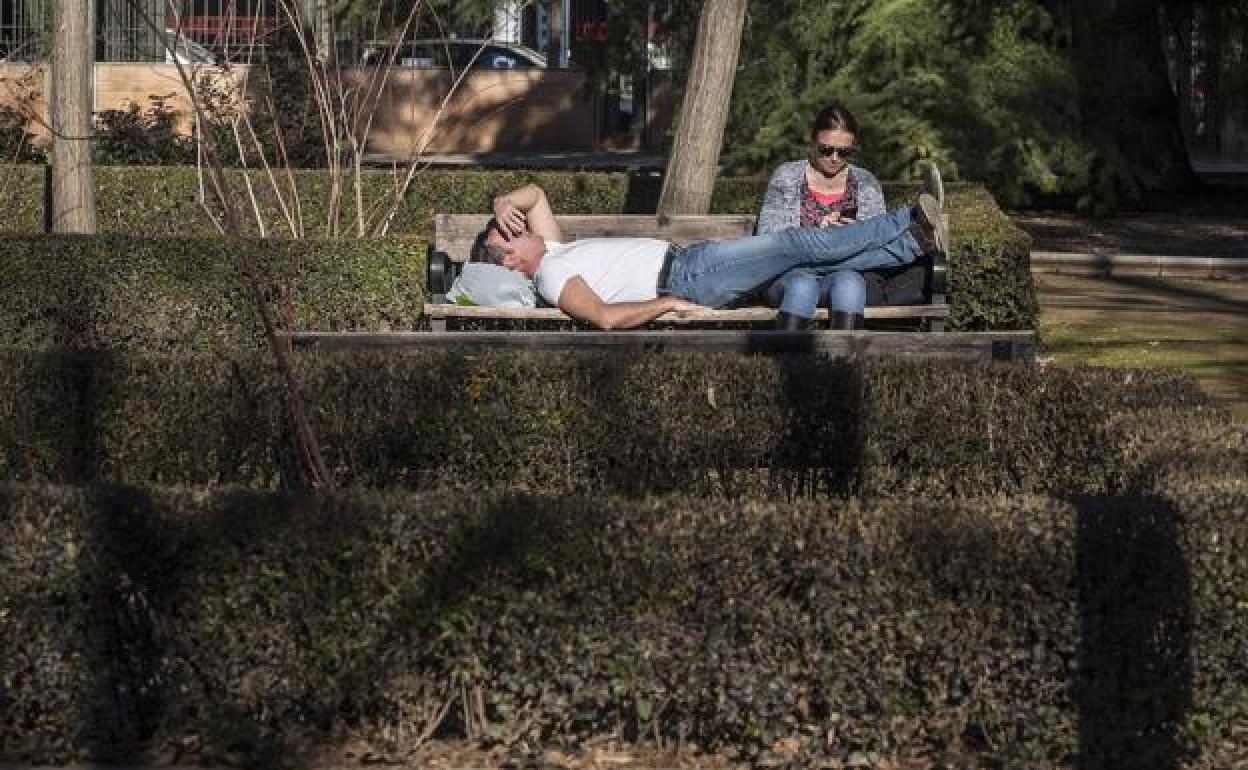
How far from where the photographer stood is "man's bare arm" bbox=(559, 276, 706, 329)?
30.4 feet

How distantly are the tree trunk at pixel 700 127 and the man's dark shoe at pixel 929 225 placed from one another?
3.31 meters

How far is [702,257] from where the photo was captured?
9.77 m

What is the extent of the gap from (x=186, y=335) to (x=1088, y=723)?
6365 mm

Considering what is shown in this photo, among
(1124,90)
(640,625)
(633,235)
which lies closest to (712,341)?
(633,235)

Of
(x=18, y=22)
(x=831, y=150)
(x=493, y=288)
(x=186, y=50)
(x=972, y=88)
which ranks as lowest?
(x=493, y=288)

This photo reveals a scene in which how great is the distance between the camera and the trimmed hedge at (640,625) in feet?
17.0

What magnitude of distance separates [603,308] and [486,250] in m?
1.04

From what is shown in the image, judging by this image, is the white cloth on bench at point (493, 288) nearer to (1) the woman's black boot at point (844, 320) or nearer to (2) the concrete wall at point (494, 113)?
(1) the woman's black boot at point (844, 320)

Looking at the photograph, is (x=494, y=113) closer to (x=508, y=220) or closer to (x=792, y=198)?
(x=792, y=198)

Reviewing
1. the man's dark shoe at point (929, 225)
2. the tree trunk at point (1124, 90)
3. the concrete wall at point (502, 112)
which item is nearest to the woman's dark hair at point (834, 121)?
the man's dark shoe at point (929, 225)

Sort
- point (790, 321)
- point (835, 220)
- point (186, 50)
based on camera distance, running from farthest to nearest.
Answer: point (186, 50) → point (835, 220) → point (790, 321)

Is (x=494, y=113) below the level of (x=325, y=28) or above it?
below

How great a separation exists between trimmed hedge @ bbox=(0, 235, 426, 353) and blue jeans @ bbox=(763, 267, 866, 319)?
7.19ft

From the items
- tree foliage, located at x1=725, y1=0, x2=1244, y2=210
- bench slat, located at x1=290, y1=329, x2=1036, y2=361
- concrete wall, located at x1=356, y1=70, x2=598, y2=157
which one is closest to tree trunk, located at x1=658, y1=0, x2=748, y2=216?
bench slat, located at x1=290, y1=329, x2=1036, y2=361
